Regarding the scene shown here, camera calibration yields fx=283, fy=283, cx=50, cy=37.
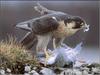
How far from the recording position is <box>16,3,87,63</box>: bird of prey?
63.3 inches

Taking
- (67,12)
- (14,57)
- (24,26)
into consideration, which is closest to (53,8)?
(67,12)

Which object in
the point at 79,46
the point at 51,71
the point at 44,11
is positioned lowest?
the point at 51,71

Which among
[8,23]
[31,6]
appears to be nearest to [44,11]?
[31,6]

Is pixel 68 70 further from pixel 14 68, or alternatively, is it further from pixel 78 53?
pixel 14 68

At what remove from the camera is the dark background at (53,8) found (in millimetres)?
1605

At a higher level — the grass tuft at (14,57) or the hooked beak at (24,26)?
the hooked beak at (24,26)

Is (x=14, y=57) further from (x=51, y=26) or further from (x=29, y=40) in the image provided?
(x=51, y=26)

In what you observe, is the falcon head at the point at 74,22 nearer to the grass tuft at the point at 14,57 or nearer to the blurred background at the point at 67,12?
the blurred background at the point at 67,12

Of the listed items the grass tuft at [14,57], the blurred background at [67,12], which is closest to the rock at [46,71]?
the grass tuft at [14,57]

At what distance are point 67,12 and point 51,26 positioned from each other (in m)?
0.12

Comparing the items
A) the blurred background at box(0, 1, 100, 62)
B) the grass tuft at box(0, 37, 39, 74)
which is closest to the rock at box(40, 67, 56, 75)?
the grass tuft at box(0, 37, 39, 74)

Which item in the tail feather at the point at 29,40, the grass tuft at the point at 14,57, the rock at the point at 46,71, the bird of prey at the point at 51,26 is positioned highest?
the bird of prey at the point at 51,26

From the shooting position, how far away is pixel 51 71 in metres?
1.61

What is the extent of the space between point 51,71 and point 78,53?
19 centimetres
